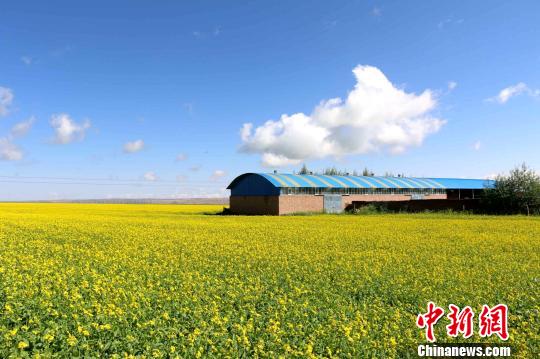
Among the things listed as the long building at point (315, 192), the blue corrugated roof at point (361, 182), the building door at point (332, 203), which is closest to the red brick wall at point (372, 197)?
the long building at point (315, 192)

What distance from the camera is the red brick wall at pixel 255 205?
2092 inches

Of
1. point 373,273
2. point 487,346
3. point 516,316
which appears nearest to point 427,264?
point 373,273

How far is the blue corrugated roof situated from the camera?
55969 mm

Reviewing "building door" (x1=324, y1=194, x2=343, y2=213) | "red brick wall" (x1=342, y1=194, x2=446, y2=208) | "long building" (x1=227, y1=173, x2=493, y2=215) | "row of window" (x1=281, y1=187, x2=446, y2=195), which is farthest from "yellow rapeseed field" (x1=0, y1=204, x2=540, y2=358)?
"red brick wall" (x1=342, y1=194, x2=446, y2=208)

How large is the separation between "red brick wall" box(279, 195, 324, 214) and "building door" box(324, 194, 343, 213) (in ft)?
2.37

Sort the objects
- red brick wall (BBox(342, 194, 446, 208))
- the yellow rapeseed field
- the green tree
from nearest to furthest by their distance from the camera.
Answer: the yellow rapeseed field < the green tree < red brick wall (BBox(342, 194, 446, 208))

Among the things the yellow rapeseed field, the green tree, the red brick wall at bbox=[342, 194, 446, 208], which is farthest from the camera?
the red brick wall at bbox=[342, 194, 446, 208]

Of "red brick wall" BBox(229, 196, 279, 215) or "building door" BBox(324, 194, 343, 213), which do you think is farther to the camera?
"building door" BBox(324, 194, 343, 213)

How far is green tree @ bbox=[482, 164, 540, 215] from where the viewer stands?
47.1 meters

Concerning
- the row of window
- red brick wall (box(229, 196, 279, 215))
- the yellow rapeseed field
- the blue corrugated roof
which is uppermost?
the blue corrugated roof

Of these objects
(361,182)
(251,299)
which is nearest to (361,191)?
(361,182)

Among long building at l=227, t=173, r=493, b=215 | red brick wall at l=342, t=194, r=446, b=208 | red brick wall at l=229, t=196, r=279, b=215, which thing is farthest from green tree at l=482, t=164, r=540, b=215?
red brick wall at l=229, t=196, r=279, b=215

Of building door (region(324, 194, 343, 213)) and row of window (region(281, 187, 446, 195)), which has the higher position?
row of window (region(281, 187, 446, 195))

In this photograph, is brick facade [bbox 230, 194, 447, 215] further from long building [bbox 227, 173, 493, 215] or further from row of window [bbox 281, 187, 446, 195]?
row of window [bbox 281, 187, 446, 195]
